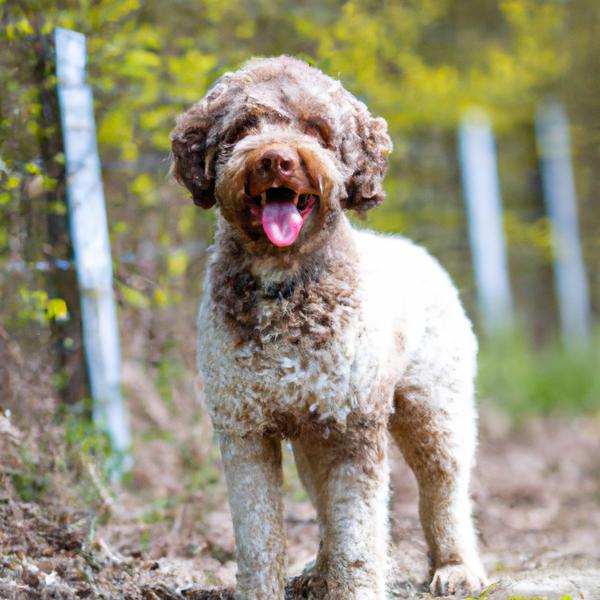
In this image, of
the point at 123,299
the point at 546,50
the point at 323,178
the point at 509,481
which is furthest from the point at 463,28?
the point at 323,178

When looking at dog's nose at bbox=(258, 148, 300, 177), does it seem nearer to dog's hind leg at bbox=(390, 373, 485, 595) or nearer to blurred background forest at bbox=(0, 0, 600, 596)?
blurred background forest at bbox=(0, 0, 600, 596)

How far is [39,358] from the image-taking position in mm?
5352

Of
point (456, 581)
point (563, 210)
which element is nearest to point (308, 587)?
point (456, 581)

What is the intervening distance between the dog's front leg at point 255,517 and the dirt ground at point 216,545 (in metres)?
0.46

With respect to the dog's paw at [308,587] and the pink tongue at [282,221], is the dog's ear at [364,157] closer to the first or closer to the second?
the pink tongue at [282,221]

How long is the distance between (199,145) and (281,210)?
53 centimetres

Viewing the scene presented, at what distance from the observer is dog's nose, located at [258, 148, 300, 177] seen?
336 centimetres

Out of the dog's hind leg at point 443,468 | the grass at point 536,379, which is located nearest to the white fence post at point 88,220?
the dog's hind leg at point 443,468

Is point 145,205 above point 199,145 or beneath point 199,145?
above

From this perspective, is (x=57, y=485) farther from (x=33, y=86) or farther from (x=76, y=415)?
(x=33, y=86)

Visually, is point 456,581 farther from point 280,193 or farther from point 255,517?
point 280,193

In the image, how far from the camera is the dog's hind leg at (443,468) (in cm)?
435

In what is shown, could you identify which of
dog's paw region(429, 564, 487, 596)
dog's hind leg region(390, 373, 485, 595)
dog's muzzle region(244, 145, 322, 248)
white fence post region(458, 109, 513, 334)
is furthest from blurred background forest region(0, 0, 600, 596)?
dog's paw region(429, 564, 487, 596)

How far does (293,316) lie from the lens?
146 inches
